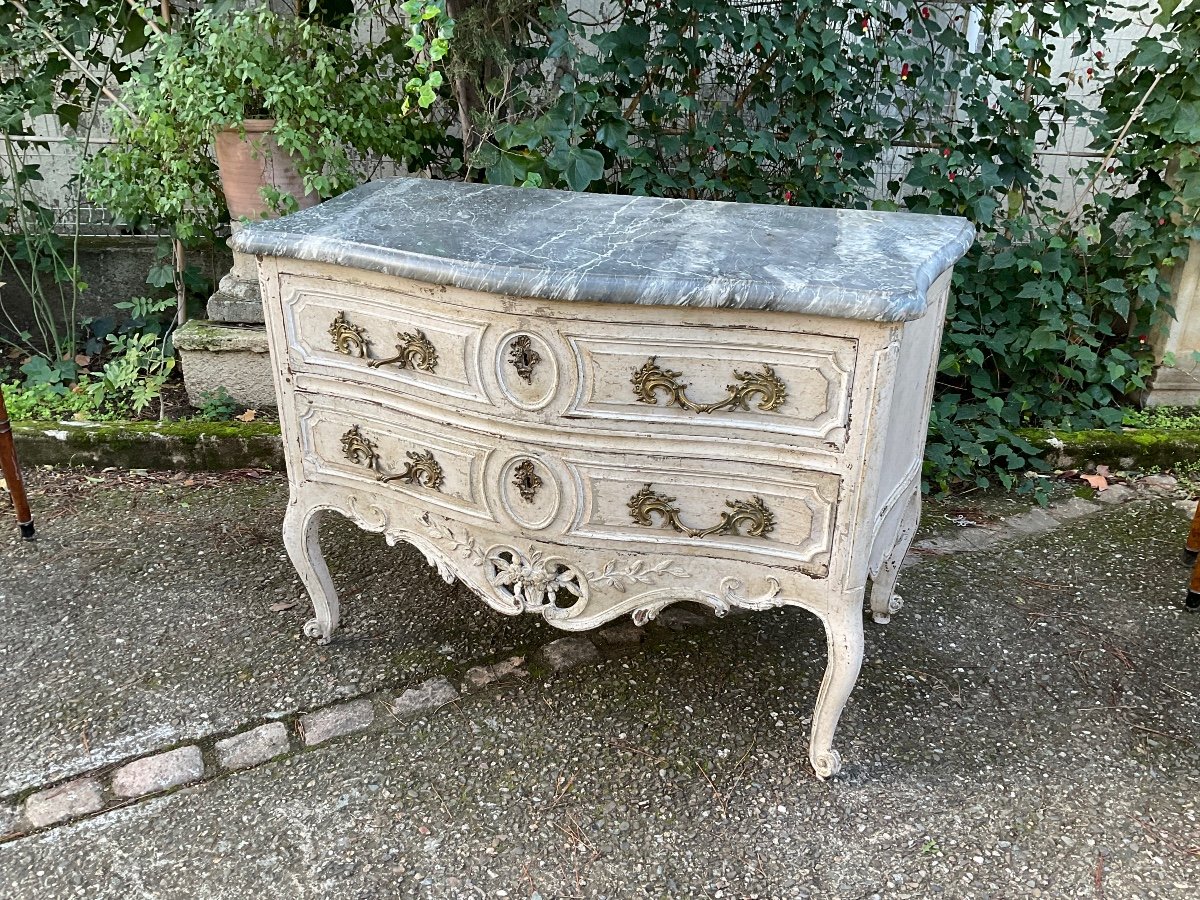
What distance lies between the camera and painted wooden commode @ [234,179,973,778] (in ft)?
5.51

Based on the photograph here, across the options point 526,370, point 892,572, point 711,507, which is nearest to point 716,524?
point 711,507

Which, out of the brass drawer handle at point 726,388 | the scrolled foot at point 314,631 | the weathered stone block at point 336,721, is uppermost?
the brass drawer handle at point 726,388

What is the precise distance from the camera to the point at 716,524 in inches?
74.0

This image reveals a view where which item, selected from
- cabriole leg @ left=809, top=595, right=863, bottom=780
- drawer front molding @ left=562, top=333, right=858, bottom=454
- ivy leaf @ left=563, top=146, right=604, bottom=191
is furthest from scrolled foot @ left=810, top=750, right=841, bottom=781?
ivy leaf @ left=563, top=146, right=604, bottom=191

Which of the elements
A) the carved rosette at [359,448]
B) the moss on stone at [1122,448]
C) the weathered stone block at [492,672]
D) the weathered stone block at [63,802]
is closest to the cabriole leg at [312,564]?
the carved rosette at [359,448]

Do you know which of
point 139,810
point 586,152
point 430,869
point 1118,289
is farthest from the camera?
point 1118,289

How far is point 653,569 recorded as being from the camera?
1956 millimetres

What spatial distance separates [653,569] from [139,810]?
1.16 metres

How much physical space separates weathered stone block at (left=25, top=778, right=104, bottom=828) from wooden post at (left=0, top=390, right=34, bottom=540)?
115 cm

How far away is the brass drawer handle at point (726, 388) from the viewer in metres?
1.71

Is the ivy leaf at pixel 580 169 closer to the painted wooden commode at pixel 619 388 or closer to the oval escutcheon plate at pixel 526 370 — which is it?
the painted wooden commode at pixel 619 388

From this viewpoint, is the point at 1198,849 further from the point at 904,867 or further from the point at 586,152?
the point at 586,152

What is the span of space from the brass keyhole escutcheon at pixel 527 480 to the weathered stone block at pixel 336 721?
28.1 inches

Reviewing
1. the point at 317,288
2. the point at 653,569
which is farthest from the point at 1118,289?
the point at 317,288
